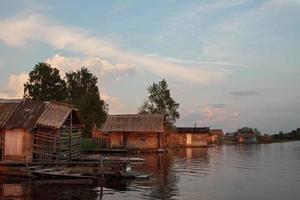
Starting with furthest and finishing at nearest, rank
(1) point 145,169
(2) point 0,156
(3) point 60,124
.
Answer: (1) point 145,169
(3) point 60,124
(2) point 0,156

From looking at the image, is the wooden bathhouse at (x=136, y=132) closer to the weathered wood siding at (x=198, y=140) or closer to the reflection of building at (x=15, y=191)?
the weathered wood siding at (x=198, y=140)

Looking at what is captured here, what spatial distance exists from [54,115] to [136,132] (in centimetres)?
3409

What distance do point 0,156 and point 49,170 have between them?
17.6 ft

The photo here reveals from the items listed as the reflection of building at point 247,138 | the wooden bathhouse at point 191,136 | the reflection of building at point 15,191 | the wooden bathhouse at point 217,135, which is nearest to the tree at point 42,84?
the wooden bathhouse at point 191,136

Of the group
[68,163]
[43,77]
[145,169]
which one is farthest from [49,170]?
[43,77]

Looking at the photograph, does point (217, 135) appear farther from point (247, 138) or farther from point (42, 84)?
point (42, 84)

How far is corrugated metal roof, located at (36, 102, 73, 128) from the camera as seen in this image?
122ft

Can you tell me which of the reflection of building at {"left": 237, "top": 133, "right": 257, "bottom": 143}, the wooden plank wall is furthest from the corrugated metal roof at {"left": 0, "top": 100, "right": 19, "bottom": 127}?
the reflection of building at {"left": 237, "top": 133, "right": 257, "bottom": 143}

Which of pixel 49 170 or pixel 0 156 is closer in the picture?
pixel 49 170

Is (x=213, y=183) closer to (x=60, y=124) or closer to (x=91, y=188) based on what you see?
(x=91, y=188)

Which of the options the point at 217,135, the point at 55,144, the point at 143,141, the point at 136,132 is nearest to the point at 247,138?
the point at 217,135

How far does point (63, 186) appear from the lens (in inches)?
1195

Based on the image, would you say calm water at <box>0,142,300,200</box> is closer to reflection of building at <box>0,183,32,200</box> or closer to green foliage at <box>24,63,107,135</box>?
Answer: reflection of building at <box>0,183,32,200</box>

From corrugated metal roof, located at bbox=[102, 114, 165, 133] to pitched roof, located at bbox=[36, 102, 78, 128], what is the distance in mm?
31097
